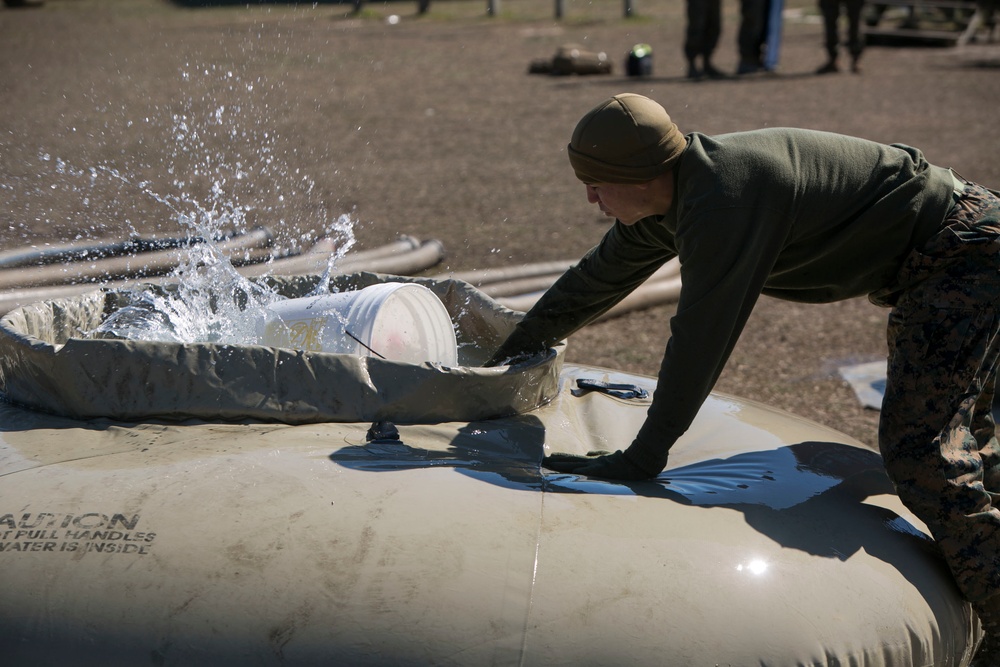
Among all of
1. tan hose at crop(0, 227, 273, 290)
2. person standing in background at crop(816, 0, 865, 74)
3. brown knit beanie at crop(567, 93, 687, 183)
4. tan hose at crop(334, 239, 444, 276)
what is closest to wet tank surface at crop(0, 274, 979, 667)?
brown knit beanie at crop(567, 93, 687, 183)

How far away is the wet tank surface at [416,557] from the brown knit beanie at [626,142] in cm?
67

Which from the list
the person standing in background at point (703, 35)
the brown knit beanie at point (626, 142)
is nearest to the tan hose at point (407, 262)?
the brown knit beanie at point (626, 142)

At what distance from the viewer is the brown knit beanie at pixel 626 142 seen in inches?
99.1

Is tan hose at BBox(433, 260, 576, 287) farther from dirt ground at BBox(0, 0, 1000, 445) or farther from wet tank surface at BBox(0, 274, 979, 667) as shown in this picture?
wet tank surface at BBox(0, 274, 979, 667)

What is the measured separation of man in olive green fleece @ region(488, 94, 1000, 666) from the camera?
8.21 ft

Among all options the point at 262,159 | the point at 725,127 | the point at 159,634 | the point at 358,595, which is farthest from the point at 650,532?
the point at 725,127

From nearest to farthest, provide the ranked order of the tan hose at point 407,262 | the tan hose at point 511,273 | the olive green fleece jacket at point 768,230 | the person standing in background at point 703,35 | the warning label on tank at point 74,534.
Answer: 1. the warning label on tank at point 74,534
2. the olive green fleece jacket at point 768,230
3. the tan hose at point 511,273
4. the tan hose at point 407,262
5. the person standing in background at point 703,35

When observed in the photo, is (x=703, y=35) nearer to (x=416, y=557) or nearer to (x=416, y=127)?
(x=416, y=127)

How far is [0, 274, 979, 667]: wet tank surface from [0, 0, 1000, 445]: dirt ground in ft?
7.54

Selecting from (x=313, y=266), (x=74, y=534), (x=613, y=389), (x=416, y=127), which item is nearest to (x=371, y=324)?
(x=613, y=389)

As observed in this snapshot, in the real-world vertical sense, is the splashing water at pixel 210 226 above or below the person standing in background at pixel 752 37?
above

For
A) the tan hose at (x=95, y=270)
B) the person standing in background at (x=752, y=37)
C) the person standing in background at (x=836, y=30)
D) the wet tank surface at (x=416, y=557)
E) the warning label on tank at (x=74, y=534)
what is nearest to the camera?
the wet tank surface at (x=416, y=557)

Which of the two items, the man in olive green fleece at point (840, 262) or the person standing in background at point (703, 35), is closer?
the man in olive green fleece at point (840, 262)

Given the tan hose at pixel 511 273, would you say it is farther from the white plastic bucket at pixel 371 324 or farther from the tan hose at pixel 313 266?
the white plastic bucket at pixel 371 324
